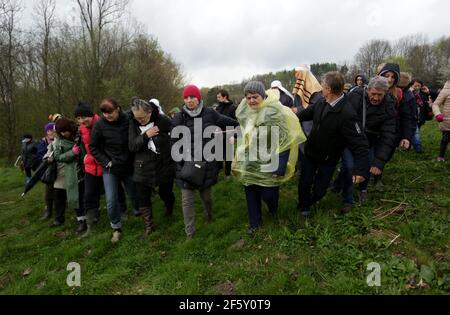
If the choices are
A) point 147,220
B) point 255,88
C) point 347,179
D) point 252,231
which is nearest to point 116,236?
point 147,220

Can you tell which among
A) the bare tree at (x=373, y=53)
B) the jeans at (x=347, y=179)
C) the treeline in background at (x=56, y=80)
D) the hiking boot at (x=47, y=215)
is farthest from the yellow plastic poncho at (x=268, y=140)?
the bare tree at (x=373, y=53)

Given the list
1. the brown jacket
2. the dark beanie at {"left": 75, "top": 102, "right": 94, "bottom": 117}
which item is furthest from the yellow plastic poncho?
the brown jacket

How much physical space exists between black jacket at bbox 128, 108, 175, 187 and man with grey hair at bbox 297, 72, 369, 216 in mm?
2026

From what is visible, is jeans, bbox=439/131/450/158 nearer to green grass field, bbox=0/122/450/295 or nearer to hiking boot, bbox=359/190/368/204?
green grass field, bbox=0/122/450/295

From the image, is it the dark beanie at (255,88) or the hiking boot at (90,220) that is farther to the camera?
the hiking boot at (90,220)

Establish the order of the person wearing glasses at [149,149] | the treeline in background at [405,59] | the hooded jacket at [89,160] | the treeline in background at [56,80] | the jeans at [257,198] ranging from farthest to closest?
the treeline in background at [405,59] < the treeline in background at [56,80] < the hooded jacket at [89,160] < the person wearing glasses at [149,149] < the jeans at [257,198]

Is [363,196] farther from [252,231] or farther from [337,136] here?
[252,231]

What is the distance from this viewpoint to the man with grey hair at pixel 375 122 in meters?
4.23

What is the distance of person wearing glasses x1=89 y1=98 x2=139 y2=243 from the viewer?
15.1ft

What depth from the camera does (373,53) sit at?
226 feet

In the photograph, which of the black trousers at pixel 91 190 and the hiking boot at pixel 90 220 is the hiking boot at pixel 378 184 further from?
the hiking boot at pixel 90 220
